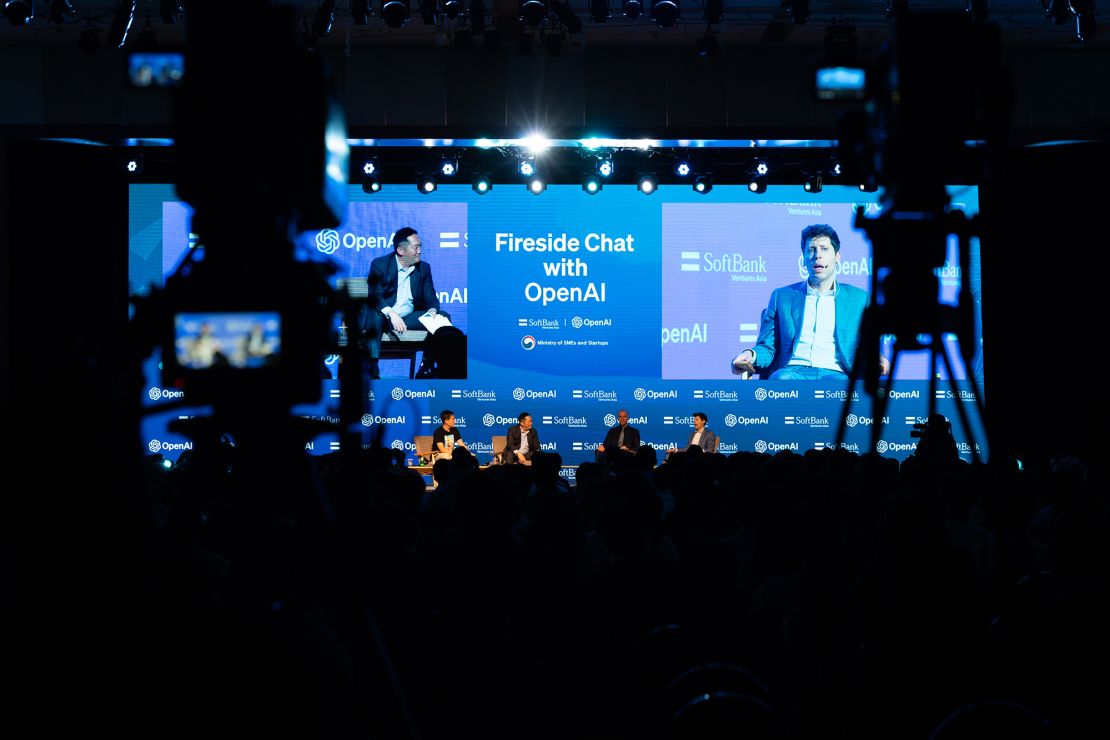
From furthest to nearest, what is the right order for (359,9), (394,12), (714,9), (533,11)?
(714,9) → (359,9) → (533,11) → (394,12)

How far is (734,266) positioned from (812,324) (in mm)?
1158

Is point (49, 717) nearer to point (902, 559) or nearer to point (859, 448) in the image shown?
point (902, 559)

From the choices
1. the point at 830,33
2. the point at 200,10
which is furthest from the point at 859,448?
the point at 200,10

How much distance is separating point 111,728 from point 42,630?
0.67ft

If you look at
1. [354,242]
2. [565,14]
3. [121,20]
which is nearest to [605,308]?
[354,242]

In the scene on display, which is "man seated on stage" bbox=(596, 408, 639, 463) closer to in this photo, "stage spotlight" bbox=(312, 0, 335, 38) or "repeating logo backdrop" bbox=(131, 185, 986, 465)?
"repeating logo backdrop" bbox=(131, 185, 986, 465)

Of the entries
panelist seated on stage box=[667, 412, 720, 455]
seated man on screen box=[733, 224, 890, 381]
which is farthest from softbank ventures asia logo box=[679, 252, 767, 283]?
panelist seated on stage box=[667, 412, 720, 455]

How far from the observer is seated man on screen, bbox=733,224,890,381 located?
41.7 ft

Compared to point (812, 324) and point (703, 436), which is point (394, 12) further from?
point (812, 324)

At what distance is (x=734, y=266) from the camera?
12.8m

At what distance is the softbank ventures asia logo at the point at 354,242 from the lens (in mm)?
12680

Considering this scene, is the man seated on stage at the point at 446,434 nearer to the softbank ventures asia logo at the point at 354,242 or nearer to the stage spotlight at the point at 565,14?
the softbank ventures asia logo at the point at 354,242

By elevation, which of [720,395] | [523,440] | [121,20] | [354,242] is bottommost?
[523,440]

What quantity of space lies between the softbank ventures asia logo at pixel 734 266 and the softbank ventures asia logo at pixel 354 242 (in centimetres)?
358
